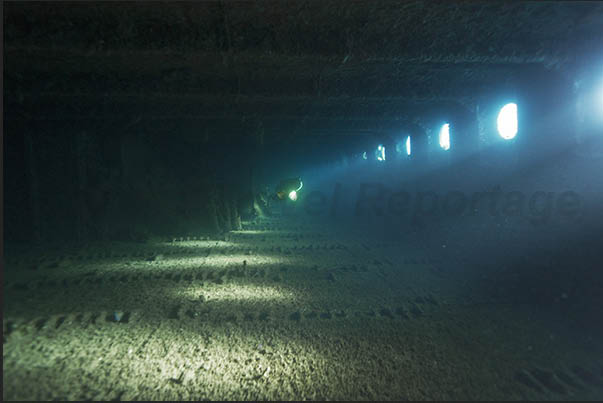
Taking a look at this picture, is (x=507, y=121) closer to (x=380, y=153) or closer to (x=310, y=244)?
(x=310, y=244)

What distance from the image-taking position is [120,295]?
423cm

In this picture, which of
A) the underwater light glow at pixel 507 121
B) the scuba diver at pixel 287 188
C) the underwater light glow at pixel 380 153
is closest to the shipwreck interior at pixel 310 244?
the underwater light glow at pixel 507 121

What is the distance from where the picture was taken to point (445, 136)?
29.2 feet

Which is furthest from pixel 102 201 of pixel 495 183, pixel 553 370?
pixel 553 370

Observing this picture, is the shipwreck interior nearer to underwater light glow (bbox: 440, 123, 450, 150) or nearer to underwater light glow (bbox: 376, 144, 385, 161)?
underwater light glow (bbox: 440, 123, 450, 150)

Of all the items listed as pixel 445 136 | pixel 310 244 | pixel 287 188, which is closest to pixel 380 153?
pixel 287 188

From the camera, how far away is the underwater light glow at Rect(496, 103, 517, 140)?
595 centimetres

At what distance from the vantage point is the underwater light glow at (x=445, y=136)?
8.68m

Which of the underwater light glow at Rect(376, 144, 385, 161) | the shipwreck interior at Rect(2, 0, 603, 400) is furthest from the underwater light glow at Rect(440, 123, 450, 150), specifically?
the underwater light glow at Rect(376, 144, 385, 161)

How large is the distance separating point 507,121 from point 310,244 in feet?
15.7

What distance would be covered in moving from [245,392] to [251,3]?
3.12 metres

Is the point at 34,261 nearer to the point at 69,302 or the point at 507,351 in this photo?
the point at 69,302

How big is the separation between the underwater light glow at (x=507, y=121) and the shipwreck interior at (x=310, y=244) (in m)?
0.04

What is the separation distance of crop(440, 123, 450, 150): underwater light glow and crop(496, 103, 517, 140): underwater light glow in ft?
7.13
